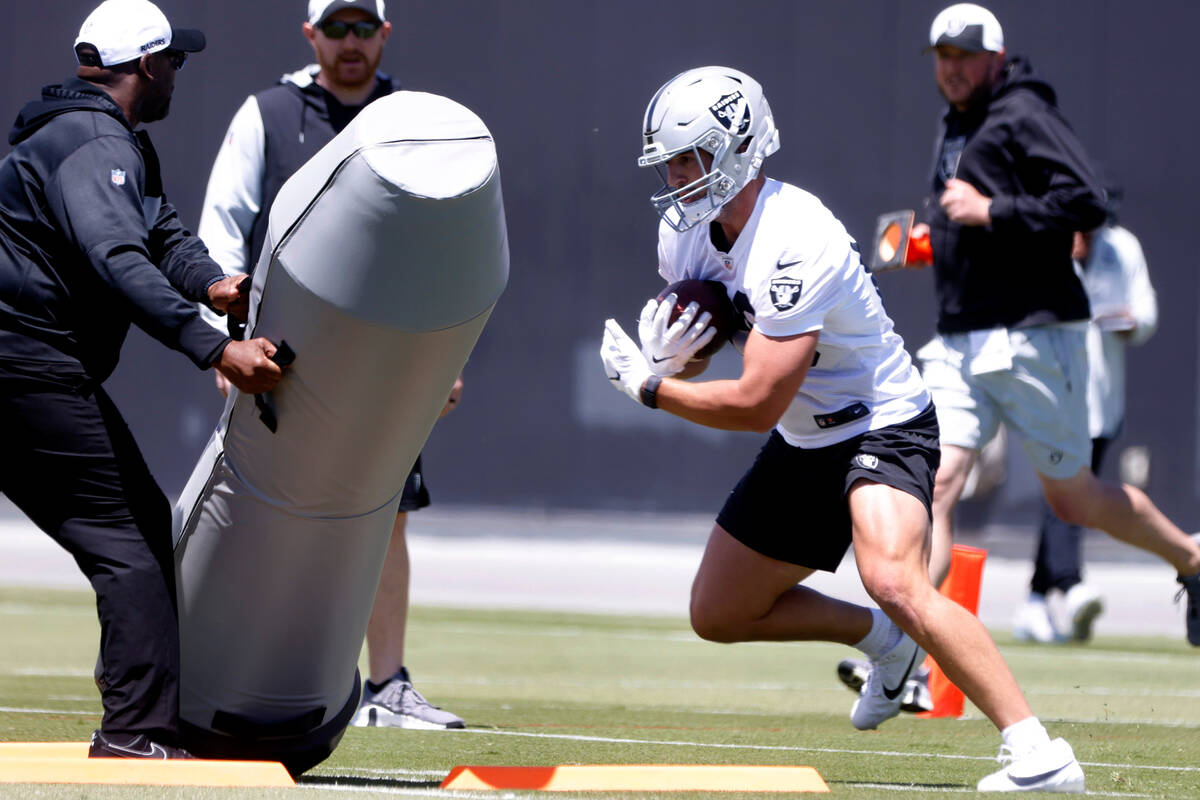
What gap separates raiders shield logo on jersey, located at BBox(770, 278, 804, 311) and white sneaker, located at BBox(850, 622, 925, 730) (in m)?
1.41

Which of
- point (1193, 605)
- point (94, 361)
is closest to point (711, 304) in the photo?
point (94, 361)

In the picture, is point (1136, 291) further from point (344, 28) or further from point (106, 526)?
point (106, 526)

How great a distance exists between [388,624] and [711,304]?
6.42ft

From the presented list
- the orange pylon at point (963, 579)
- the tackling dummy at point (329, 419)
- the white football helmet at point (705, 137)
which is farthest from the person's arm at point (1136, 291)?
the tackling dummy at point (329, 419)

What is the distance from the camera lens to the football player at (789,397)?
186 inches

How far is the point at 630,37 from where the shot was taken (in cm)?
1379

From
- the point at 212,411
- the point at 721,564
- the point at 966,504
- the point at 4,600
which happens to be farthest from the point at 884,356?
the point at 212,411

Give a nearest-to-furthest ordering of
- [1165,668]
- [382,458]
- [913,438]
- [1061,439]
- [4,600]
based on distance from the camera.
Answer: [382,458] → [913,438] → [1061,439] → [1165,668] → [4,600]

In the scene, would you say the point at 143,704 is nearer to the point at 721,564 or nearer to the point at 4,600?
the point at 721,564

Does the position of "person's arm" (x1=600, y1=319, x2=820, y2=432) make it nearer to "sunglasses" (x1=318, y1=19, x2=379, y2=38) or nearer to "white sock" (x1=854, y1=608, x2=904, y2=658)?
"white sock" (x1=854, y1=608, x2=904, y2=658)

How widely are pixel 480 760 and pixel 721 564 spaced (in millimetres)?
925

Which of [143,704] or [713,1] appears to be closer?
[143,704]

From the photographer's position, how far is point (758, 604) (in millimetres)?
5457

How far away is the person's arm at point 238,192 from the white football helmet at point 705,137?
6.25 ft
